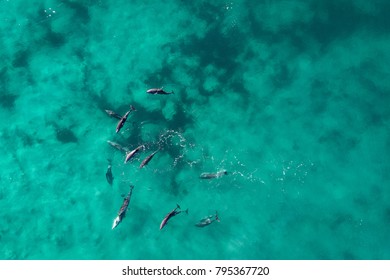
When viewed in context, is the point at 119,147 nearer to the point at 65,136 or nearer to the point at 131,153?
the point at 131,153

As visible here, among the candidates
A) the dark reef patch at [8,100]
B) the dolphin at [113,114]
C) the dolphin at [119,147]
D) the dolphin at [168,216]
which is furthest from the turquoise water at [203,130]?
the dolphin at [119,147]

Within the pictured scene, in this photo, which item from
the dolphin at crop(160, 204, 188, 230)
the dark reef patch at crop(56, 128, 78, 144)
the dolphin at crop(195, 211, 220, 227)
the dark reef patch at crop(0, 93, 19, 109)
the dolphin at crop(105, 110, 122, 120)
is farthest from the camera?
the dark reef patch at crop(0, 93, 19, 109)

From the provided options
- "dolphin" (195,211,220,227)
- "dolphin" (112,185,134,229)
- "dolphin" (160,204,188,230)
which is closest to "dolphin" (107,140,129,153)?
"dolphin" (112,185,134,229)

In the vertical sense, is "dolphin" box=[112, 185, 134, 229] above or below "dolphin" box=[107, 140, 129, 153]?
below

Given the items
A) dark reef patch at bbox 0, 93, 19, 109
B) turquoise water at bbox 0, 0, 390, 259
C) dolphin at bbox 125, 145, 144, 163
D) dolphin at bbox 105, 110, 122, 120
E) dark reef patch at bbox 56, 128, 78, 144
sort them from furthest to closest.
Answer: dark reef patch at bbox 0, 93, 19, 109 < dark reef patch at bbox 56, 128, 78, 144 < dolphin at bbox 105, 110, 122, 120 < dolphin at bbox 125, 145, 144, 163 < turquoise water at bbox 0, 0, 390, 259

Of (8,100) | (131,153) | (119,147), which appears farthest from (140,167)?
(8,100)

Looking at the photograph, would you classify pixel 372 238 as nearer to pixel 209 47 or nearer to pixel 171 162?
pixel 171 162

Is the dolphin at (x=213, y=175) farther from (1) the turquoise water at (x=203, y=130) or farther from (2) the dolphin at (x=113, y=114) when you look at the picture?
(2) the dolphin at (x=113, y=114)

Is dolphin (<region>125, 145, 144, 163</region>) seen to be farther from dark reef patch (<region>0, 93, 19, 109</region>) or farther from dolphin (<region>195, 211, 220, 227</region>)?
dark reef patch (<region>0, 93, 19, 109</region>)

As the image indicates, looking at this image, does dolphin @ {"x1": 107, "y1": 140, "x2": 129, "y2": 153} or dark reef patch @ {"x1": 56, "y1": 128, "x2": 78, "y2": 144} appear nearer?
dolphin @ {"x1": 107, "y1": 140, "x2": 129, "y2": 153}
